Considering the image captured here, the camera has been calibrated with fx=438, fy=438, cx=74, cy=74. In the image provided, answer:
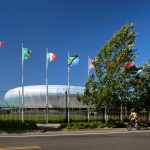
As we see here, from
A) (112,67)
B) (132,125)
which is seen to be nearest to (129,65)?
(112,67)

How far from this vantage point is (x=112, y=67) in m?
36.6

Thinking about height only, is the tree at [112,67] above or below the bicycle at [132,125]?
above

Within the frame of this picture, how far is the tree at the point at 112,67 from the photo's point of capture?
1435 inches

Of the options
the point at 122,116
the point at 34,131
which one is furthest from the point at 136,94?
the point at 34,131

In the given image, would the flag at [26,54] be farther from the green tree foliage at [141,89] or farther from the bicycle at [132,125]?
the bicycle at [132,125]

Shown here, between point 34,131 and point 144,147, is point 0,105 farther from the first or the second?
point 144,147

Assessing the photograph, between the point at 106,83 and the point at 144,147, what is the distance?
18.3 meters

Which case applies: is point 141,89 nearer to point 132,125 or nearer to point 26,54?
point 132,125

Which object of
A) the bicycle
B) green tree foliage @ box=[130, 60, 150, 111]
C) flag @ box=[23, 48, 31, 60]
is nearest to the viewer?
the bicycle

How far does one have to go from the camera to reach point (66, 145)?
60.8 feet

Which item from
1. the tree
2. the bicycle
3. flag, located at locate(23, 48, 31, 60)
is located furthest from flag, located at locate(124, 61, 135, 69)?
flag, located at locate(23, 48, 31, 60)

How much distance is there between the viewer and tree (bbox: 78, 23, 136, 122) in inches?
1435

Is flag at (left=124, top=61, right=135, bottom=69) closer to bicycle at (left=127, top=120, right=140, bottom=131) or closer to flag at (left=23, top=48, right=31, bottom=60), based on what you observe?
bicycle at (left=127, top=120, right=140, bottom=131)

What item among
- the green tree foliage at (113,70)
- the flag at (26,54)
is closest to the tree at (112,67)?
the green tree foliage at (113,70)
